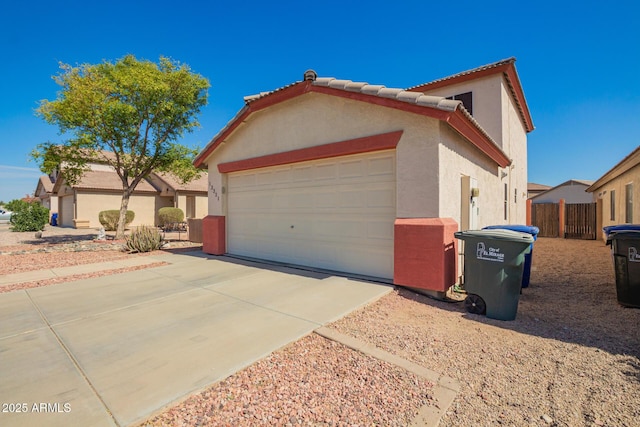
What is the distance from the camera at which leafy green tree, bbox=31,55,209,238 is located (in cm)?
1275

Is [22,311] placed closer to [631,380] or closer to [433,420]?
[433,420]

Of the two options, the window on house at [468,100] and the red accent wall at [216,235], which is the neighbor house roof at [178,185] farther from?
the window on house at [468,100]

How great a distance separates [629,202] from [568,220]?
6.63m

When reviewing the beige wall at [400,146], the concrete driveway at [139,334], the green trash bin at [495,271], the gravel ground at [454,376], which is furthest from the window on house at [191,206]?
the green trash bin at [495,271]

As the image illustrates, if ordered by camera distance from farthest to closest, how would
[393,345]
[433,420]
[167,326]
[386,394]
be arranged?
[167,326] < [393,345] < [386,394] < [433,420]

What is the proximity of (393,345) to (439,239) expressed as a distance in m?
2.46

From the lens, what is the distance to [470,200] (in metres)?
6.88

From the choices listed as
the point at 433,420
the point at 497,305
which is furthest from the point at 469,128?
the point at 433,420

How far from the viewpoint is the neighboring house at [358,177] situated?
18.6 ft

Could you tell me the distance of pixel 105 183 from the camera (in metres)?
24.4

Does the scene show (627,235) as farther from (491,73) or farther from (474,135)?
(491,73)

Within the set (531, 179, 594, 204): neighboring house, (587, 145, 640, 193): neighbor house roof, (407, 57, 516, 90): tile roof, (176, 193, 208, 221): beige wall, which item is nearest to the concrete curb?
(587, 145, 640, 193): neighbor house roof

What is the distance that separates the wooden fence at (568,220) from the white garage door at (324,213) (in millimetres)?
17619

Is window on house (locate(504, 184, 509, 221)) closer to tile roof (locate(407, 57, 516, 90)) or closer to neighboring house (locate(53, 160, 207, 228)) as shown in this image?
tile roof (locate(407, 57, 516, 90))
